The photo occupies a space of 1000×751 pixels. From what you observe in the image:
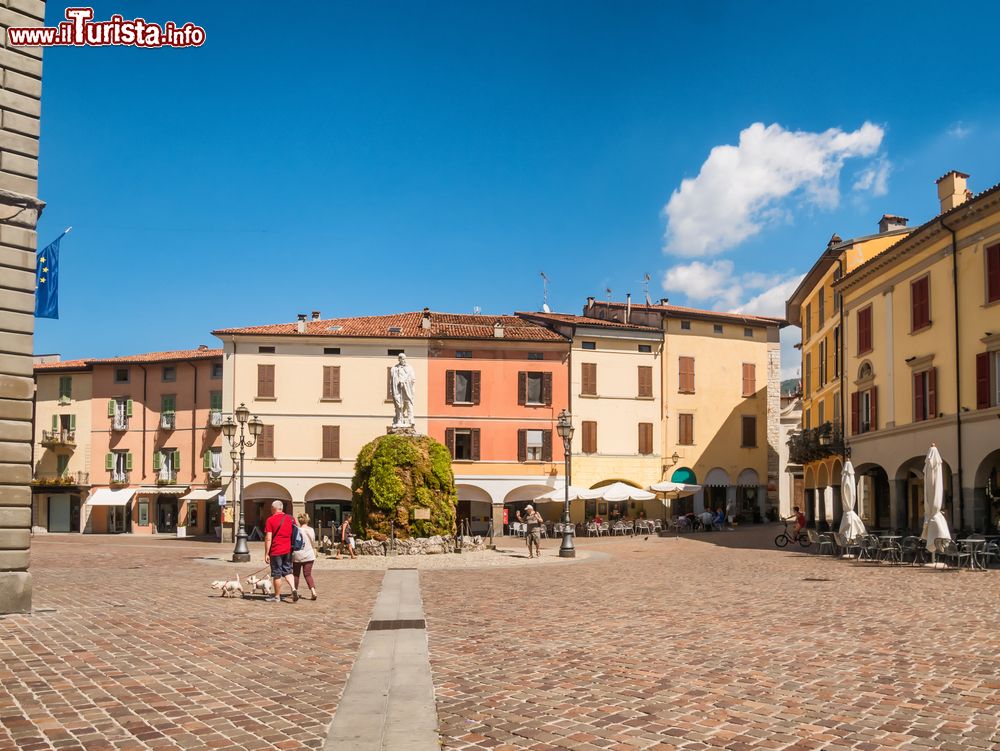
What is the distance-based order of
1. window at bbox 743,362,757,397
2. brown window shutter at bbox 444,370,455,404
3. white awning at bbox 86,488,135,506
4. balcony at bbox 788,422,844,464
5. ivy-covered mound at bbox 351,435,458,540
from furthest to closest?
white awning at bbox 86,488,135,506 < window at bbox 743,362,757,397 < brown window shutter at bbox 444,370,455,404 < balcony at bbox 788,422,844,464 < ivy-covered mound at bbox 351,435,458,540

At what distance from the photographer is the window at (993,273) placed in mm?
23953

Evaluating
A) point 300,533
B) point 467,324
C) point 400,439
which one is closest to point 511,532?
point 467,324

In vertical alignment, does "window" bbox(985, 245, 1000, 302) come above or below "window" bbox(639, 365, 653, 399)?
above

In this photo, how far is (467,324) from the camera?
157ft

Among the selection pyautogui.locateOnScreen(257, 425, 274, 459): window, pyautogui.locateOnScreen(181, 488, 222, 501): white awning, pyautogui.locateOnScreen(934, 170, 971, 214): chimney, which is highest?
pyautogui.locateOnScreen(934, 170, 971, 214): chimney

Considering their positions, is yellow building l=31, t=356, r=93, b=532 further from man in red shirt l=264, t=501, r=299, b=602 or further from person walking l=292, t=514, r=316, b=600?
man in red shirt l=264, t=501, r=299, b=602

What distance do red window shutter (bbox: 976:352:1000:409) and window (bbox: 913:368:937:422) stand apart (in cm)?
216

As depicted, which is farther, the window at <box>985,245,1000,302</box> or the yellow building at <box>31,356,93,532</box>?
the yellow building at <box>31,356,93,532</box>

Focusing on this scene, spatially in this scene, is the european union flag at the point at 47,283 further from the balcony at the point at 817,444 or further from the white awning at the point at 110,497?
the white awning at the point at 110,497

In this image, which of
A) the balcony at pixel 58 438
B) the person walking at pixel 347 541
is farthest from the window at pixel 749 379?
the balcony at pixel 58 438

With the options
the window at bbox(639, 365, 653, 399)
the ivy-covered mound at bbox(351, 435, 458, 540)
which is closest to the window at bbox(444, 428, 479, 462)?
the window at bbox(639, 365, 653, 399)

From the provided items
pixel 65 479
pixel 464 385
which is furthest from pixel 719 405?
pixel 65 479

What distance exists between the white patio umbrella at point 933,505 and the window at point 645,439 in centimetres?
2424

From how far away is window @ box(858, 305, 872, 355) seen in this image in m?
31.8
